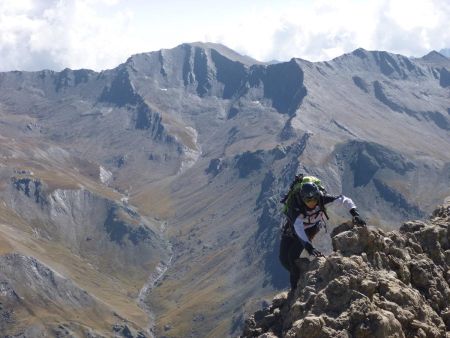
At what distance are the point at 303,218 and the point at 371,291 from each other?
6.04m

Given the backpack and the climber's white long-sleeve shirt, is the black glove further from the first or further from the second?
the backpack

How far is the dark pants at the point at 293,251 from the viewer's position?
111ft

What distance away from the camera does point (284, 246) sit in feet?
113

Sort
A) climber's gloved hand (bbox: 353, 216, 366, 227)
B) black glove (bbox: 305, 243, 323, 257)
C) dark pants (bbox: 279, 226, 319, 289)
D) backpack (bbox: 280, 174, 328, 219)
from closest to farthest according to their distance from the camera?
black glove (bbox: 305, 243, 323, 257), climber's gloved hand (bbox: 353, 216, 366, 227), backpack (bbox: 280, 174, 328, 219), dark pants (bbox: 279, 226, 319, 289)

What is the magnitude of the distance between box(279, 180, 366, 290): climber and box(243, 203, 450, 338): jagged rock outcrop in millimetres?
675

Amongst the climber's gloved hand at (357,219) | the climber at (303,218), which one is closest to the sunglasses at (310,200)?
the climber at (303,218)

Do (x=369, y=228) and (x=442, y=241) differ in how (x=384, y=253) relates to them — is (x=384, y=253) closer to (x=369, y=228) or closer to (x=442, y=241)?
(x=369, y=228)

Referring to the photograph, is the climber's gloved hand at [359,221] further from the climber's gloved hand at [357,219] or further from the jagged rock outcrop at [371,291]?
the jagged rock outcrop at [371,291]

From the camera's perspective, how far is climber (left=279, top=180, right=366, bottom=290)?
31844 mm

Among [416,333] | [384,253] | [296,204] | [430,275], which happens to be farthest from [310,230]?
[416,333]

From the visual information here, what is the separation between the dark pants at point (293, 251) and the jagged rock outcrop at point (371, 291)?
0.54 metres

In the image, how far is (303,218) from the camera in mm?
32969

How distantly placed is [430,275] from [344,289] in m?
5.94

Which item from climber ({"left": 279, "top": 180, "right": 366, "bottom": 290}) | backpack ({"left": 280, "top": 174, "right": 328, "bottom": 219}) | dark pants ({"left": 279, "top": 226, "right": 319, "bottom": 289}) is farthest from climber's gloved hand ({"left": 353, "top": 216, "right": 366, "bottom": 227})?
dark pants ({"left": 279, "top": 226, "right": 319, "bottom": 289})
